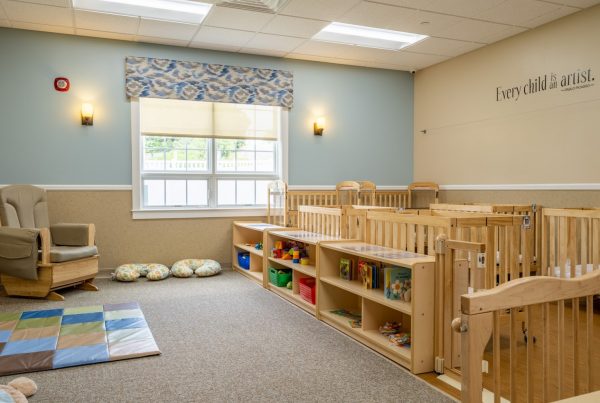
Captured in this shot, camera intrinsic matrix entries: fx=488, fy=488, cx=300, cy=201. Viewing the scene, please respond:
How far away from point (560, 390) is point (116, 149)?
557 centimetres

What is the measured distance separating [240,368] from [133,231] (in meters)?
3.62

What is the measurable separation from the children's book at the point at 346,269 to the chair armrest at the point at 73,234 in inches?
112

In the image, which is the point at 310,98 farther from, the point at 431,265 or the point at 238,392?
the point at 238,392

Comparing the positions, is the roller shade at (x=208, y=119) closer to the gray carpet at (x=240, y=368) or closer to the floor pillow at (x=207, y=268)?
the floor pillow at (x=207, y=268)

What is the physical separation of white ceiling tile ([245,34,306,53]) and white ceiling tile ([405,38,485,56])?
1.46 meters

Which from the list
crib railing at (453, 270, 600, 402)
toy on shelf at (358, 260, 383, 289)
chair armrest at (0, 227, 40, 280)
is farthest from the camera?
chair armrest at (0, 227, 40, 280)

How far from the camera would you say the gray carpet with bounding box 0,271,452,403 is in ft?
8.45

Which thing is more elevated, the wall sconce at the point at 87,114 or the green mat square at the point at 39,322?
the wall sconce at the point at 87,114

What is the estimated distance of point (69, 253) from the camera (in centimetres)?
475

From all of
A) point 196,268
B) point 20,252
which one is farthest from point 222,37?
point 20,252

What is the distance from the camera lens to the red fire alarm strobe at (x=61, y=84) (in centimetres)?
568

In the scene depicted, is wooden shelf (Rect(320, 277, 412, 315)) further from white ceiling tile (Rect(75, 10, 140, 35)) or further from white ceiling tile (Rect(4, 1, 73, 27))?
white ceiling tile (Rect(4, 1, 73, 27))

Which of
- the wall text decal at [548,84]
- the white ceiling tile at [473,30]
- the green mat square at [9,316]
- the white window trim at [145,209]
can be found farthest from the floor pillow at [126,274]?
the wall text decal at [548,84]

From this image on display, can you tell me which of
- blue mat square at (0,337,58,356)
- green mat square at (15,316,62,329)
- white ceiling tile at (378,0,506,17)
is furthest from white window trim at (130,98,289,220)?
white ceiling tile at (378,0,506,17)
